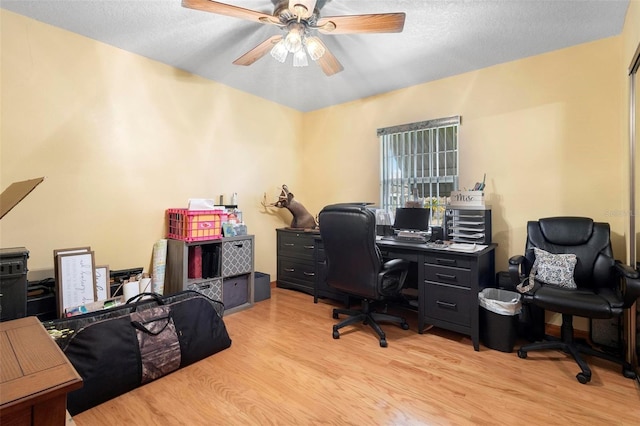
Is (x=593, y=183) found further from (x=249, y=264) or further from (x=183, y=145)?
(x=183, y=145)

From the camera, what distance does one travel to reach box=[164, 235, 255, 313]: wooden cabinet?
114 inches

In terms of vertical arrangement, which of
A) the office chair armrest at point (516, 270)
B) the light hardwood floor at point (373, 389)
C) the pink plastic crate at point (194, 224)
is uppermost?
the pink plastic crate at point (194, 224)

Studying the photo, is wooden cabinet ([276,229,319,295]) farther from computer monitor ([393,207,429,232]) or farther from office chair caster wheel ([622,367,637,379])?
office chair caster wheel ([622,367,637,379])

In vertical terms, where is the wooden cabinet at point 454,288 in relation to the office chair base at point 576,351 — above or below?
above

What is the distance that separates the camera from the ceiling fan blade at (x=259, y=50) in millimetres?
2146

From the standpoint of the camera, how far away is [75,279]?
2.32m

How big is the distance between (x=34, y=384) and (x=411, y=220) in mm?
2994

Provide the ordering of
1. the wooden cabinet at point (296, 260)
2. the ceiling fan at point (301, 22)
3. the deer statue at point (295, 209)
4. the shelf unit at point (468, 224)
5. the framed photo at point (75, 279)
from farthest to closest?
1. the deer statue at point (295, 209)
2. the wooden cabinet at point (296, 260)
3. the shelf unit at point (468, 224)
4. the framed photo at point (75, 279)
5. the ceiling fan at point (301, 22)

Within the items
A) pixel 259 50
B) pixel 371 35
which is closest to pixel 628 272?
pixel 371 35

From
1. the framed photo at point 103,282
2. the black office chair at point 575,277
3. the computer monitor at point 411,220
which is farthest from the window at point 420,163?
the framed photo at point 103,282

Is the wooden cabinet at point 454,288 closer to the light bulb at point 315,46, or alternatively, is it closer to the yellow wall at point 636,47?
the yellow wall at point 636,47

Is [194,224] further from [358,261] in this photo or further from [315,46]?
[315,46]

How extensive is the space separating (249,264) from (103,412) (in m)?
1.84

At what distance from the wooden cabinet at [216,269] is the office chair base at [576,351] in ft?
8.63
